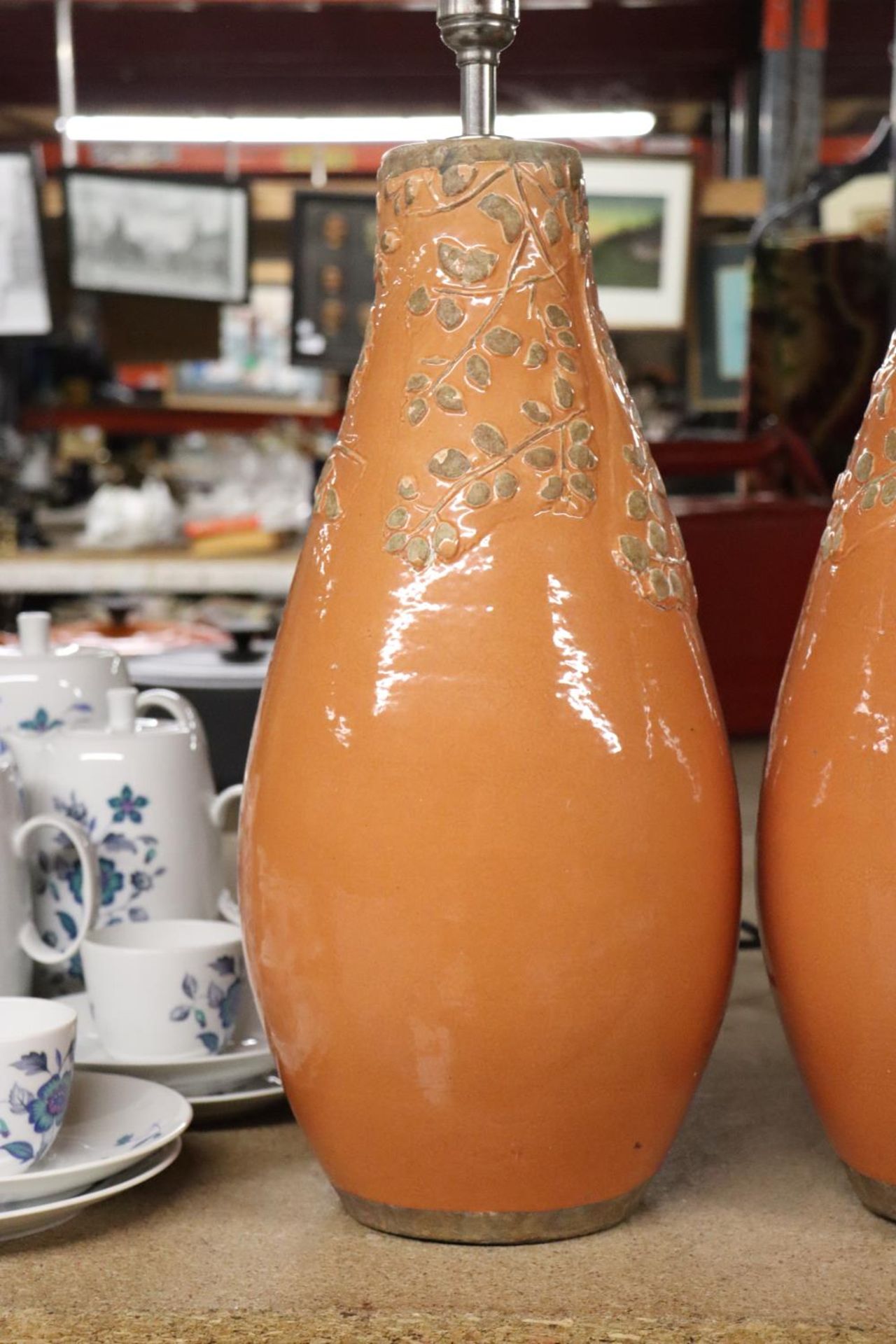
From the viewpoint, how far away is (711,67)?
18.0ft

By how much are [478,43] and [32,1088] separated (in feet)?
1.35

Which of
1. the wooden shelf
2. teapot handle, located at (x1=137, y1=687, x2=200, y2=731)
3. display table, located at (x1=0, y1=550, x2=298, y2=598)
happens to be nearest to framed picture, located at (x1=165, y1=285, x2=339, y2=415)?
the wooden shelf

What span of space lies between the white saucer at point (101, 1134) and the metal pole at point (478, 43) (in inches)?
15.5

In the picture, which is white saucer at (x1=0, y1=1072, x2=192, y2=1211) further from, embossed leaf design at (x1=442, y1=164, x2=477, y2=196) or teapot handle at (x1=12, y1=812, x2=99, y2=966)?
embossed leaf design at (x1=442, y1=164, x2=477, y2=196)

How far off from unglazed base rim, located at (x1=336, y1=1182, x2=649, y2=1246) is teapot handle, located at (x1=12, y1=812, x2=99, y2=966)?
0.81 ft

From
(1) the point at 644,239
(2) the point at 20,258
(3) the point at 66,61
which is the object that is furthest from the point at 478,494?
(3) the point at 66,61

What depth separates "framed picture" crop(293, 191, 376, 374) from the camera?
12.8 feet

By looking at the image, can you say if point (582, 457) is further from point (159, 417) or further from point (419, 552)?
point (159, 417)

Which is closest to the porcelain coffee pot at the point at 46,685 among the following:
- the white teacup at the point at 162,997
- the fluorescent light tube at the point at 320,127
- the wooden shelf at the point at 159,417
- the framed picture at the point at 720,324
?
the white teacup at the point at 162,997

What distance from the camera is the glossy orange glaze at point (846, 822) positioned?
52cm

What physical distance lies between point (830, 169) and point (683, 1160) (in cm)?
269

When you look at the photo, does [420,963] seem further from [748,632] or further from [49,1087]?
[748,632]

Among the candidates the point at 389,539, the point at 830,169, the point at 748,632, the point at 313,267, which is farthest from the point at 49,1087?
the point at 313,267

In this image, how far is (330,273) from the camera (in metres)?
3.90
